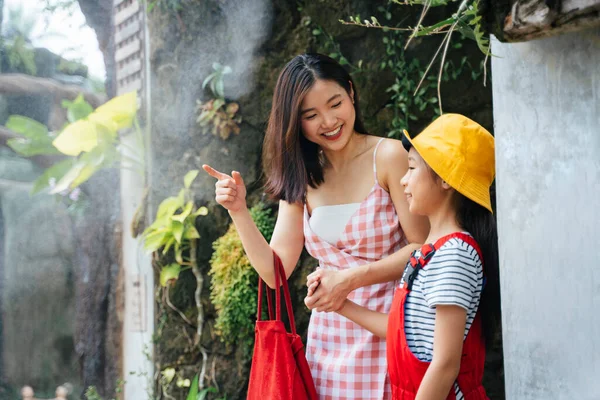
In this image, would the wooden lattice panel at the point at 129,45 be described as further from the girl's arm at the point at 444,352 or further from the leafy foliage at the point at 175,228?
the girl's arm at the point at 444,352

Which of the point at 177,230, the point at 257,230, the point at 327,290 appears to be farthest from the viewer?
the point at 177,230

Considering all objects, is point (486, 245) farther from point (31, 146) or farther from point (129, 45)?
point (31, 146)

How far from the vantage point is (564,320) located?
136cm

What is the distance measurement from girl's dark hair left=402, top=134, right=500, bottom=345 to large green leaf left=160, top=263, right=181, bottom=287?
2.33 meters

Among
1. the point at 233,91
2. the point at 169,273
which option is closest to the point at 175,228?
the point at 169,273

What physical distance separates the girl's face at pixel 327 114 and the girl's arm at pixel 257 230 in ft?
0.82

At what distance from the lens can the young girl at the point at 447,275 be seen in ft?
5.14

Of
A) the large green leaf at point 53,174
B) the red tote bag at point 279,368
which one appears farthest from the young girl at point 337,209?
the large green leaf at point 53,174

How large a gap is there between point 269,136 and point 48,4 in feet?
10.9

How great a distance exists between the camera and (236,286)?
137 inches

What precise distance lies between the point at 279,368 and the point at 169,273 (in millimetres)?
2023

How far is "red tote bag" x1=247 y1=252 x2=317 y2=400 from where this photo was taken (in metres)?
1.86

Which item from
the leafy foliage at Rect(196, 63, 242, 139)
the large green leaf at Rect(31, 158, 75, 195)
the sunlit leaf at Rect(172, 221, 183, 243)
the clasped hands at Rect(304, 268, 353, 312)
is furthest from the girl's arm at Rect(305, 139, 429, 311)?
the large green leaf at Rect(31, 158, 75, 195)

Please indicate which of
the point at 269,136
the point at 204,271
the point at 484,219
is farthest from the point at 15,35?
the point at 484,219
